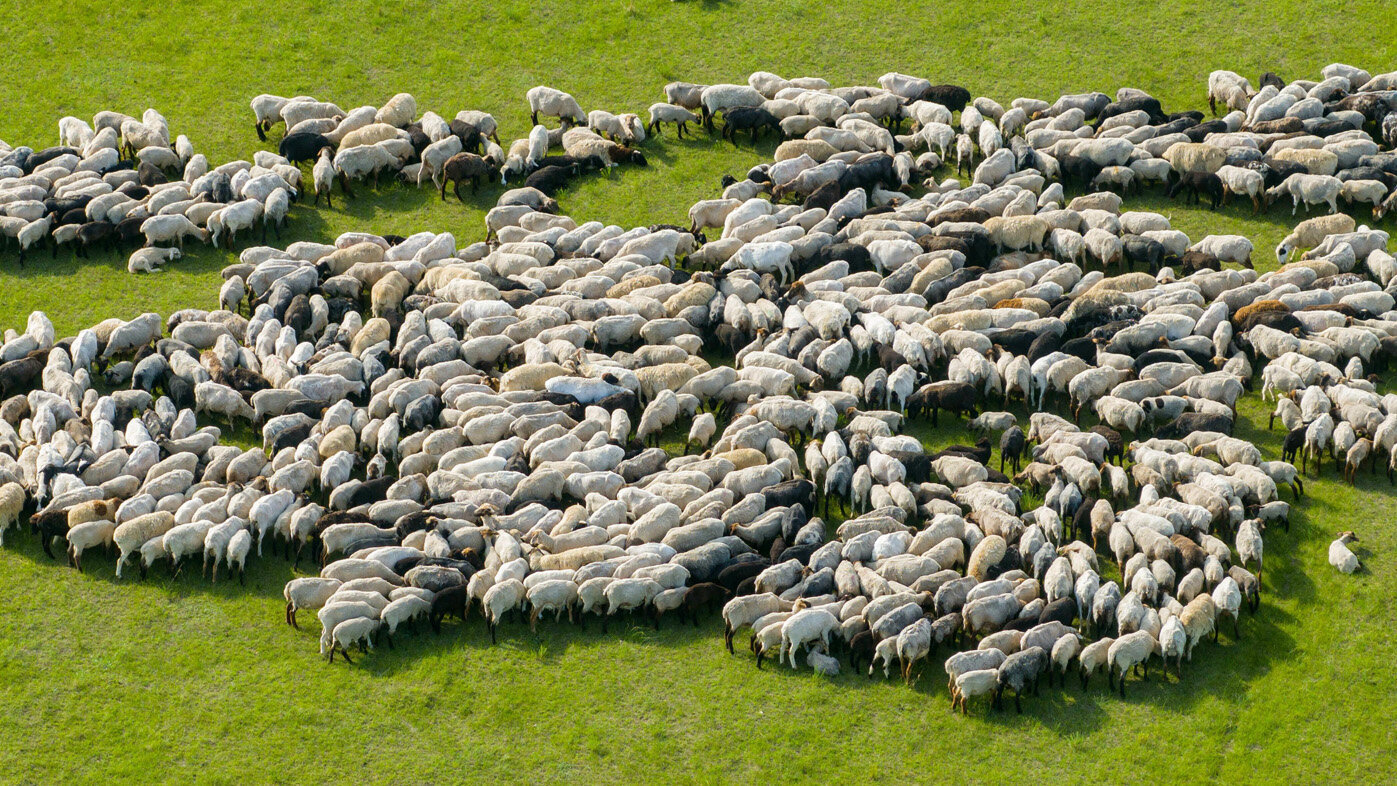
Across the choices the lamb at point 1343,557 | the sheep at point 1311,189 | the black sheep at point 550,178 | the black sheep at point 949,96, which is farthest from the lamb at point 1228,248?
the black sheep at point 550,178

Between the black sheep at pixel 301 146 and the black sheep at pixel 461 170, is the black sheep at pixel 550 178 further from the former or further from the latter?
the black sheep at pixel 301 146

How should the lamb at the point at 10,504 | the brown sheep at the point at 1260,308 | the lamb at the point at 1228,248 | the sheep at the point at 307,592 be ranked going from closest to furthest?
1. the sheep at the point at 307,592
2. the lamb at the point at 10,504
3. the brown sheep at the point at 1260,308
4. the lamb at the point at 1228,248

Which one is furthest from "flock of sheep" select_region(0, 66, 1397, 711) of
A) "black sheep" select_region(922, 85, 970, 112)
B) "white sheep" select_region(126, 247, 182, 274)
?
"white sheep" select_region(126, 247, 182, 274)

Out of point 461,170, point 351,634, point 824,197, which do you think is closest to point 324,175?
point 461,170

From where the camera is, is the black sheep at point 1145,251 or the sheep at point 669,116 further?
the sheep at point 669,116

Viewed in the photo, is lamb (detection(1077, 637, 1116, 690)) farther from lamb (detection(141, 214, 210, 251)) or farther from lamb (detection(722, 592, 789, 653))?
lamb (detection(141, 214, 210, 251))

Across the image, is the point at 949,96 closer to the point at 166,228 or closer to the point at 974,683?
the point at 166,228
